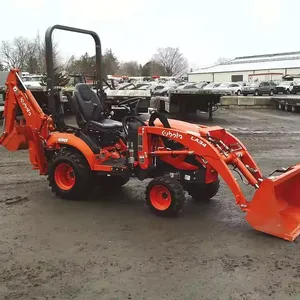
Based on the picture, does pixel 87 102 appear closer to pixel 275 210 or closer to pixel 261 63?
pixel 275 210

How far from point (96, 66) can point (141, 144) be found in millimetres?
2107

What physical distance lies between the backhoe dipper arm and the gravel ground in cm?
58

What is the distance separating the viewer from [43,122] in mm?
6375

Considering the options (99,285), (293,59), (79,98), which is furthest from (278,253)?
(293,59)

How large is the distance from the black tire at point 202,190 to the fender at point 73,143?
4.75ft

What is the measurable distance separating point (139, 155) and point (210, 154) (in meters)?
1.01

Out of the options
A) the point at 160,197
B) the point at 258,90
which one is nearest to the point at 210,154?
the point at 160,197

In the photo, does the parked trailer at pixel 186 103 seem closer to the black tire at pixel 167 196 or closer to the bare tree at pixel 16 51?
the black tire at pixel 167 196

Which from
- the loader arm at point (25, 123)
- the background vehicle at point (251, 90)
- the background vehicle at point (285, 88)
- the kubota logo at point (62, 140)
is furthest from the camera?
the background vehicle at point (251, 90)

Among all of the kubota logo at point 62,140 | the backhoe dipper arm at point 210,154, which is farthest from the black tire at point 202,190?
the kubota logo at point 62,140

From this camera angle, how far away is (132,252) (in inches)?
172

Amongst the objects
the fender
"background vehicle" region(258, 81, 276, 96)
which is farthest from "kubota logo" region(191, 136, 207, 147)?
"background vehicle" region(258, 81, 276, 96)

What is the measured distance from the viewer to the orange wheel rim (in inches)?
209

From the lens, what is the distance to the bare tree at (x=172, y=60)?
9881 cm
